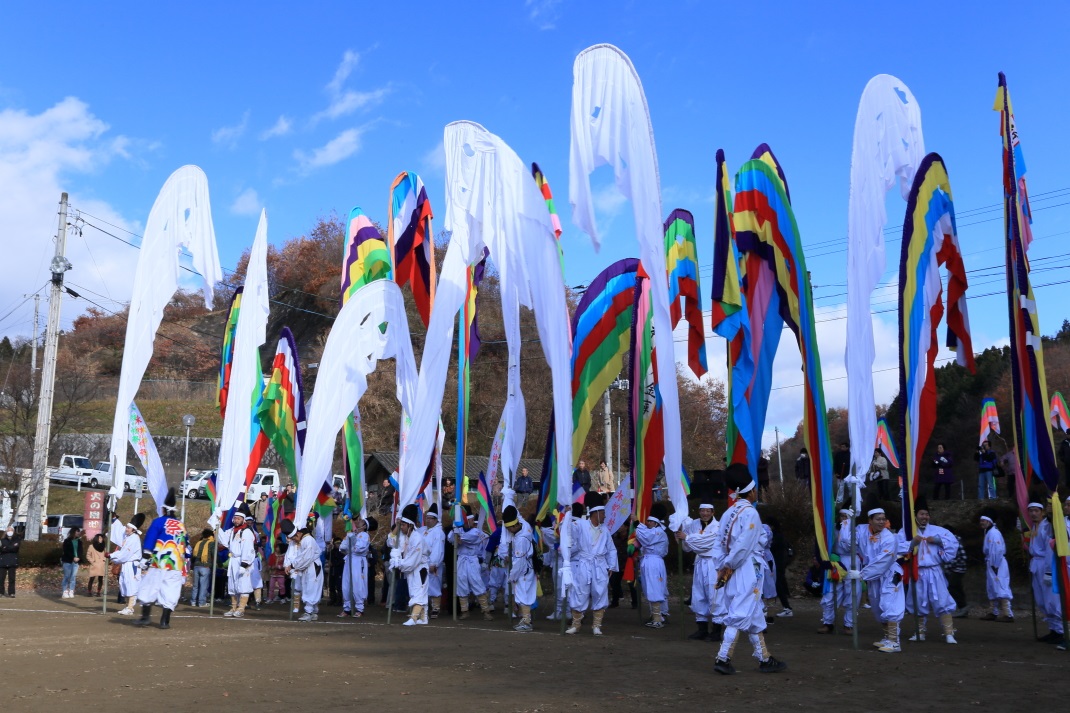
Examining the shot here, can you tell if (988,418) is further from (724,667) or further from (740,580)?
(724,667)

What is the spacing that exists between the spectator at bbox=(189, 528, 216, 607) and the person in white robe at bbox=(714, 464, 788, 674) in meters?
11.0

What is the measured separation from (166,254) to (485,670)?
10029mm

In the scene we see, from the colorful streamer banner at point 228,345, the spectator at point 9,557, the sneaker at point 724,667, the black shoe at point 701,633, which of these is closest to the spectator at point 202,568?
the colorful streamer banner at point 228,345

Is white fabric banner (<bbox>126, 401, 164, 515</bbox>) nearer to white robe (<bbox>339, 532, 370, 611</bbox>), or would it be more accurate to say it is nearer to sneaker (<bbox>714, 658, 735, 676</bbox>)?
white robe (<bbox>339, 532, 370, 611</bbox>)

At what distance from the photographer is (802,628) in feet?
45.5

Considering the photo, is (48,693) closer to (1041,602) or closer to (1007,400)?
(1041,602)

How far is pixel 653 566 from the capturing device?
558 inches

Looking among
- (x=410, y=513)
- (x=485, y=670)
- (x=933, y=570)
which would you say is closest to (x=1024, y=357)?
(x=933, y=570)

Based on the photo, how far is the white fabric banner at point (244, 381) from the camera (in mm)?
15562

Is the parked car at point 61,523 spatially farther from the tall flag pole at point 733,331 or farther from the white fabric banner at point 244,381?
the tall flag pole at point 733,331

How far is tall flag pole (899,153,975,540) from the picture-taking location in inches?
431

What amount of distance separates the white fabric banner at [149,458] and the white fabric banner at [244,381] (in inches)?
35.7

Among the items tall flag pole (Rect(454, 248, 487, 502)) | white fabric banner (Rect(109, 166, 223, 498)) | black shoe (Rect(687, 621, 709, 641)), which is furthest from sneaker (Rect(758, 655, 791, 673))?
white fabric banner (Rect(109, 166, 223, 498))

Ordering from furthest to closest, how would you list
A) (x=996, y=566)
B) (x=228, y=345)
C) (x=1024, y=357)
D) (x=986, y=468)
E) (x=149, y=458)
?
1. (x=986, y=468)
2. (x=228, y=345)
3. (x=149, y=458)
4. (x=996, y=566)
5. (x=1024, y=357)
